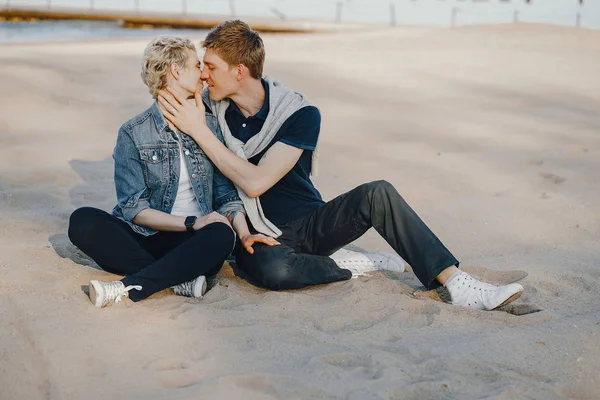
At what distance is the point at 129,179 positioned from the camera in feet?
12.6

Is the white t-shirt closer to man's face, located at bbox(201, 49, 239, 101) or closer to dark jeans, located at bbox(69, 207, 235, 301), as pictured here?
dark jeans, located at bbox(69, 207, 235, 301)

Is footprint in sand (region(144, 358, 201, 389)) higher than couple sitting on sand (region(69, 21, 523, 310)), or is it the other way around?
couple sitting on sand (region(69, 21, 523, 310))

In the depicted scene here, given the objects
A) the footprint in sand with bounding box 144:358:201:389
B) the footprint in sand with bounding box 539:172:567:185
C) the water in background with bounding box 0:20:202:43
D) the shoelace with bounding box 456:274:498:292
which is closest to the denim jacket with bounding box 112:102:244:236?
the footprint in sand with bounding box 144:358:201:389

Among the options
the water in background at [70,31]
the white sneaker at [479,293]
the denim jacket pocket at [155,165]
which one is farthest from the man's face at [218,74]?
the water in background at [70,31]

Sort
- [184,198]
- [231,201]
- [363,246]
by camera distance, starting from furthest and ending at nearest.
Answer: [363,246]
[231,201]
[184,198]

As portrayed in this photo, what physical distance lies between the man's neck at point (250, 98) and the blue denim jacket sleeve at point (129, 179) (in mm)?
588

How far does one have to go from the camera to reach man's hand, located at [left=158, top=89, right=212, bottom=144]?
12.8 ft

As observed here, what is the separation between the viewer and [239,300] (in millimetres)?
3723

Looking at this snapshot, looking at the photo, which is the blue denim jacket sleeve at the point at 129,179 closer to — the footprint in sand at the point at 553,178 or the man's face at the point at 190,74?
the man's face at the point at 190,74

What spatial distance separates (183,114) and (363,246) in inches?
62.6

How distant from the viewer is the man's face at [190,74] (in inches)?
153

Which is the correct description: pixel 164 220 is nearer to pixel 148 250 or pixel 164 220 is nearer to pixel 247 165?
pixel 148 250

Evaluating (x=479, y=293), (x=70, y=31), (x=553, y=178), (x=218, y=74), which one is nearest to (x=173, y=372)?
(x=479, y=293)

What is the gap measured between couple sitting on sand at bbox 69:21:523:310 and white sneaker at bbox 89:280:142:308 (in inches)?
1.2
